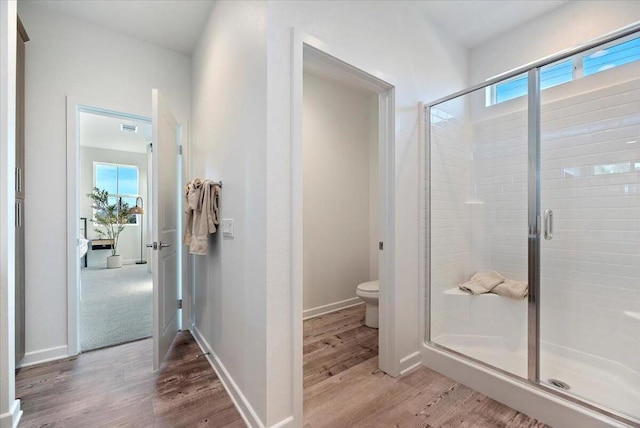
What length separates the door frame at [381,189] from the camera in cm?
145

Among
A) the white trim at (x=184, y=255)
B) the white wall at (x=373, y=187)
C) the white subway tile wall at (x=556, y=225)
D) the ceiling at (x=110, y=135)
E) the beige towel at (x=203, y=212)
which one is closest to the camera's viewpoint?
the white subway tile wall at (x=556, y=225)

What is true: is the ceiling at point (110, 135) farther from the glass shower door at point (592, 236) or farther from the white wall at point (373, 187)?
the glass shower door at point (592, 236)

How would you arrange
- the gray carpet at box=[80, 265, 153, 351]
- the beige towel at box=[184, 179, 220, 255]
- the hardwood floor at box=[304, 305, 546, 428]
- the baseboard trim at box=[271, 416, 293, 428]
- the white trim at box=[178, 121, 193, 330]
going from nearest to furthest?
the baseboard trim at box=[271, 416, 293, 428]
the hardwood floor at box=[304, 305, 546, 428]
the beige towel at box=[184, 179, 220, 255]
the gray carpet at box=[80, 265, 153, 351]
the white trim at box=[178, 121, 193, 330]

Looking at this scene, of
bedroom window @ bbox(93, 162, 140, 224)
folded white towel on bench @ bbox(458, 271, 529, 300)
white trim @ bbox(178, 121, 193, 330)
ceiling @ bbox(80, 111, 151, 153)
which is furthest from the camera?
bedroom window @ bbox(93, 162, 140, 224)

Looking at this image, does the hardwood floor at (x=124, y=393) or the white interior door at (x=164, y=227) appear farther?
the white interior door at (x=164, y=227)

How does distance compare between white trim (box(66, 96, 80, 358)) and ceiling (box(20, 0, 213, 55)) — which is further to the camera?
white trim (box(66, 96, 80, 358))

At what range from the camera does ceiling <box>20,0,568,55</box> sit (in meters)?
2.13

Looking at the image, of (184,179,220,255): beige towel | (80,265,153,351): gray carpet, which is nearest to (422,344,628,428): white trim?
(184,179,220,255): beige towel

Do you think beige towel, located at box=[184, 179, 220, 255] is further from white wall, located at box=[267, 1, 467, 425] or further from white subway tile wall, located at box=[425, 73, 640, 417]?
white subway tile wall, located at box=[425, 73, 640, 417]

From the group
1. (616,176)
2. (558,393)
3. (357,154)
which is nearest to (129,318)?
(357,154)

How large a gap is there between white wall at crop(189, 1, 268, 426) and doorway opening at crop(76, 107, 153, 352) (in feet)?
8.60

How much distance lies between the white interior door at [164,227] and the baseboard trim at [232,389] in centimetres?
31

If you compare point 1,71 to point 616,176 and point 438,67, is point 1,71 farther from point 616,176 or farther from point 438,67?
point 616,176

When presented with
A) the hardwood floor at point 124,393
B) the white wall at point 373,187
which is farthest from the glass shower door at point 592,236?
the hardwood floor at point 124,393
